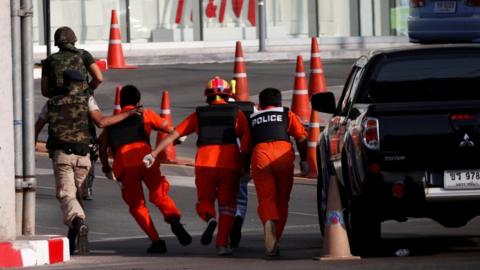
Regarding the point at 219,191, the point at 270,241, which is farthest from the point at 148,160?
the point at 270,241

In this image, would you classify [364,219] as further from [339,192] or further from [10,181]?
[10,181]

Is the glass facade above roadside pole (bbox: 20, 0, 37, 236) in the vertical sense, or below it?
above

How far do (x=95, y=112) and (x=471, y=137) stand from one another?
3318mm

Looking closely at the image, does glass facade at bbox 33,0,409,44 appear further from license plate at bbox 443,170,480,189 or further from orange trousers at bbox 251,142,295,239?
license plate at bbox 443,170,480,189

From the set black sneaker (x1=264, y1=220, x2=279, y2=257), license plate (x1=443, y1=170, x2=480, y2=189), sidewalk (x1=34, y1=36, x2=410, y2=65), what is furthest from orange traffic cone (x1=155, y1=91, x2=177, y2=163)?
sidewalk (x1=34, y1=36, x2=410, y2=65)

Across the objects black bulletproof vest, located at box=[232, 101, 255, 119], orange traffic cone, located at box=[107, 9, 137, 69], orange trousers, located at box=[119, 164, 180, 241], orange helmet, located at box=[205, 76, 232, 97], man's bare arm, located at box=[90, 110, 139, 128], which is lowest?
orange trousers, located at box=[119, 164, 180, 241]

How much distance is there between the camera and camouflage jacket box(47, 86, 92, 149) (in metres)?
13.5

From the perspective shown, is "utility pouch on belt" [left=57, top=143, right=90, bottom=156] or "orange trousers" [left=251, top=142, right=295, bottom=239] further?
"utility pouch on belt" [left=57, top=143, right=90, bottom=156]

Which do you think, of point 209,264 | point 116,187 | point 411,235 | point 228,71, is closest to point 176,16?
point 228,71

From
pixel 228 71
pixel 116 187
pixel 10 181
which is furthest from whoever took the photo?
pixel 228 71

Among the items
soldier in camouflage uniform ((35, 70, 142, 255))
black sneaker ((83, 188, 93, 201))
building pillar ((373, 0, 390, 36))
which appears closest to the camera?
soldier in camouflage uniform ((35, 70, 142, 255))

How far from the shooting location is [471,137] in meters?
12.0

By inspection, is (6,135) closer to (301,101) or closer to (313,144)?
(313,144)

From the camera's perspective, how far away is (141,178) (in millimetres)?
13680
